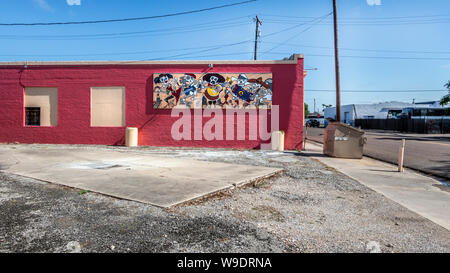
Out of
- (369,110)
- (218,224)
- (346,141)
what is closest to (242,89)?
(346,141)

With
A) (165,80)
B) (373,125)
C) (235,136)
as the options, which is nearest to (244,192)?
(235,136)

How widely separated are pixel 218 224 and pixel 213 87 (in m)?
12.2

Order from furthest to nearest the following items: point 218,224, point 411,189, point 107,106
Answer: point 107,106
point 411,189
point 218,224

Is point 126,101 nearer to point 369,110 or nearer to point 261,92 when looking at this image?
point 261,92

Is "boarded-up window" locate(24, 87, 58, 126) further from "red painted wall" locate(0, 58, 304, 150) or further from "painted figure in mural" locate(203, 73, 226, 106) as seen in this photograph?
"painted figure in mural" locate(203, 73, 226, 106)

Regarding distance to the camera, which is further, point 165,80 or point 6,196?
point 165,80

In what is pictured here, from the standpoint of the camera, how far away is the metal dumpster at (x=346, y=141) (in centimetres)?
1121

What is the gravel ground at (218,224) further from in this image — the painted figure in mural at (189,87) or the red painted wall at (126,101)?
the painted figure in mural at (189,87)

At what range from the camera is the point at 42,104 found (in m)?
16.2

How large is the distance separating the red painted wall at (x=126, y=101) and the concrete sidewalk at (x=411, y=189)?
22.1 ft

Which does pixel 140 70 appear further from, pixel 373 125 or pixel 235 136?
pixel 373 125

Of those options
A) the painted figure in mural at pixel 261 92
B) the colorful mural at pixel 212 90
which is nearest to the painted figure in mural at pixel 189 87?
the colorful mural at pixel 212 90

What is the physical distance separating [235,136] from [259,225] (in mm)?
11554

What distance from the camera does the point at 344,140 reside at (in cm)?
1143
